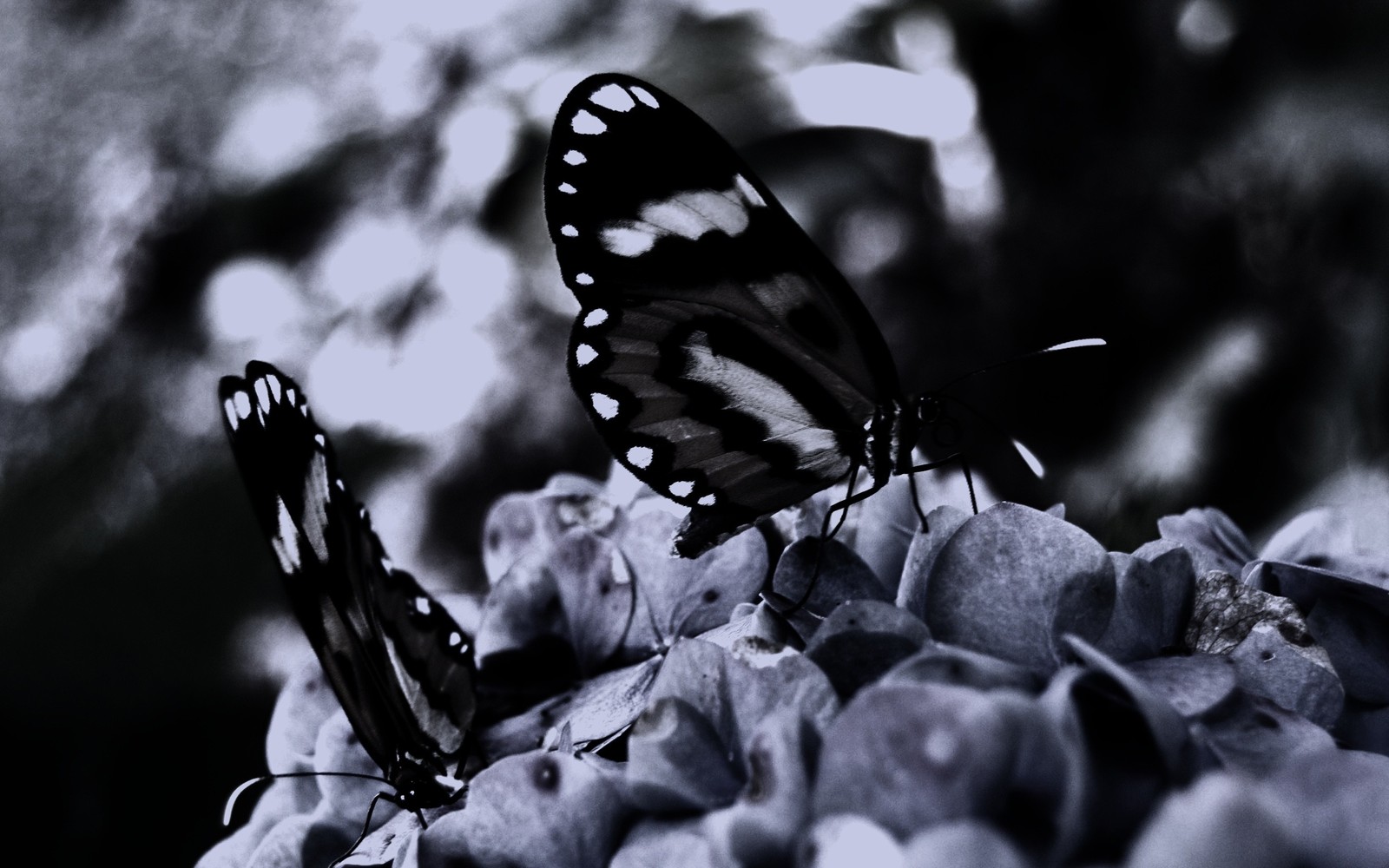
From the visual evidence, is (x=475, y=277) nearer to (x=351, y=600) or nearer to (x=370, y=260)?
(x=370, y=260)

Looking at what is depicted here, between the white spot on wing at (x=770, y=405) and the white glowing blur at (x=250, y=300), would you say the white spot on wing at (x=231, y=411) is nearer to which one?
the white spot on wing at (x=770, y=405)

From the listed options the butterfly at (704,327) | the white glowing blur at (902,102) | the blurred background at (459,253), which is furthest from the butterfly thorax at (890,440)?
the white glowing blur at (902,102)

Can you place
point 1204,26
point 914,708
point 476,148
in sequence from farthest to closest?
point 476,148, point 1204,26, point 914,708

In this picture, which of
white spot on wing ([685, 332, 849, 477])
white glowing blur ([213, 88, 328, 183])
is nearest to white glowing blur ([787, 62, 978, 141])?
white glowing blur ([213, 88, 328, 183])

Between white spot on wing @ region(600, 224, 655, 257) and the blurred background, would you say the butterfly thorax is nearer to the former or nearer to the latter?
white spot on wing @ region(600, 224, 655, 257)

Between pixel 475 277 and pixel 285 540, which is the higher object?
pixel 475 277

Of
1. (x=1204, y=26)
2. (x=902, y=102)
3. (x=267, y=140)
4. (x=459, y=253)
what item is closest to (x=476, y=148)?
(x=459, y=253)

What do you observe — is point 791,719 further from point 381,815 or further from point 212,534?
point 212,534
